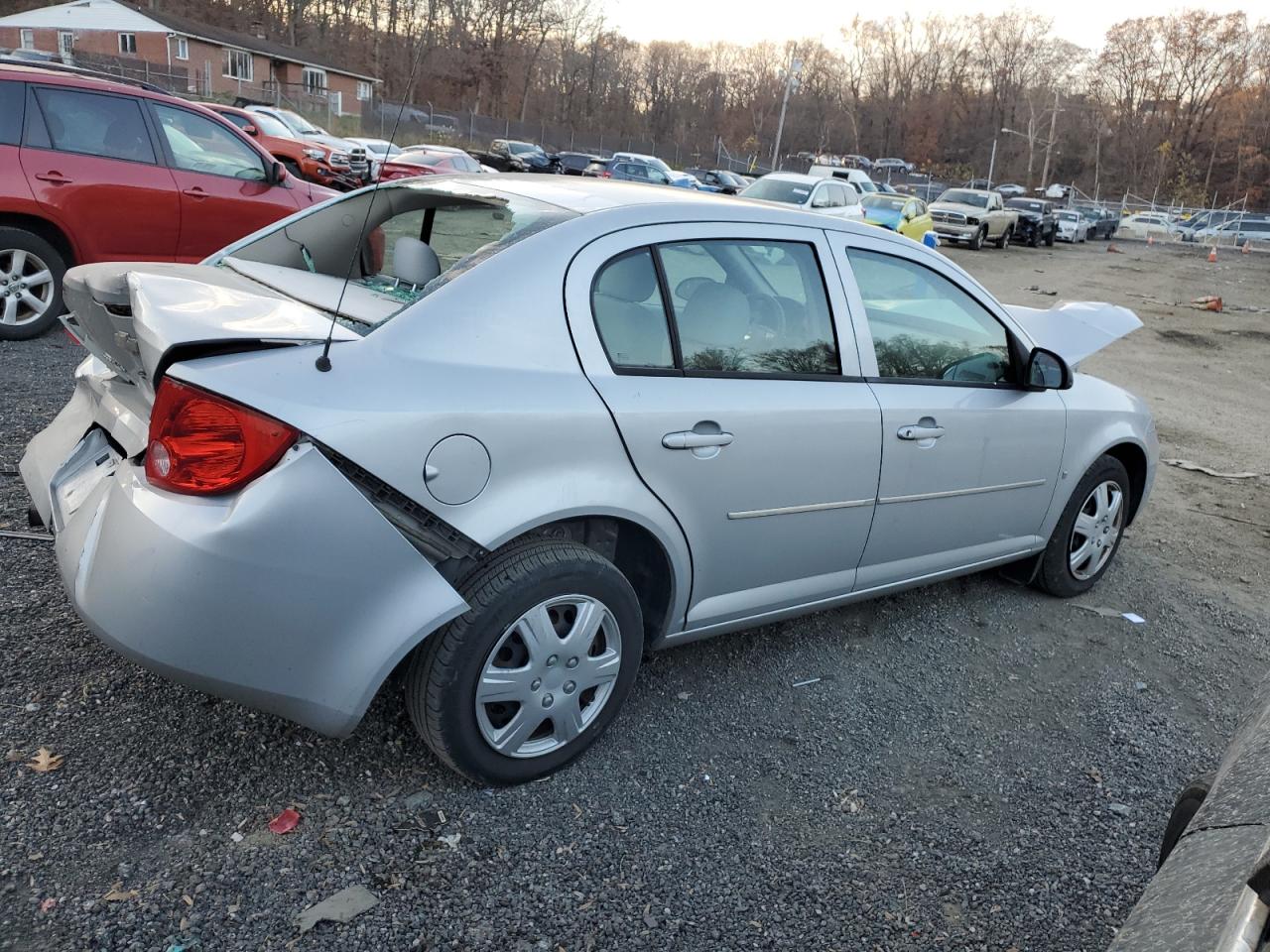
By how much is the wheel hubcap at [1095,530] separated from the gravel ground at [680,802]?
0.45 m

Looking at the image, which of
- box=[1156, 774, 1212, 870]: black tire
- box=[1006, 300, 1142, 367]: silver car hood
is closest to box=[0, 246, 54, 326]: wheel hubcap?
box=[1006, 300, 1142, 367]: silver car hood

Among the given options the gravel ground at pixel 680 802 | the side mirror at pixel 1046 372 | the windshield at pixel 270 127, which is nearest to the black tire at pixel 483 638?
the gravel ground at pixel 680 802

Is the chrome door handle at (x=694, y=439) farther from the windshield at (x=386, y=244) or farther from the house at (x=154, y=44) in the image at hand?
the house at (x=154, y=44)

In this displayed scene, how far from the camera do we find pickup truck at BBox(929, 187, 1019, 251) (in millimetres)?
29266

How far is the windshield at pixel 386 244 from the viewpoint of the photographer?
2.95 meters

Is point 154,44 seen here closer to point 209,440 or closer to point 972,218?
point 972,218

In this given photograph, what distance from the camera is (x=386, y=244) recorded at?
364cm

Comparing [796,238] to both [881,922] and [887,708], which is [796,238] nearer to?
[887,708]

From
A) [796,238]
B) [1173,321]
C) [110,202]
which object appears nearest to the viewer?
[796,238]

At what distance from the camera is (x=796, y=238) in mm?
3510

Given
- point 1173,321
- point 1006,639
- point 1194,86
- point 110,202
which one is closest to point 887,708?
point 1006,639

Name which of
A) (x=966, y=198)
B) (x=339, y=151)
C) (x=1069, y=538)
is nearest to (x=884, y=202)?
(x=966, y=198)

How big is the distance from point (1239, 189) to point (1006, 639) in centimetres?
9840

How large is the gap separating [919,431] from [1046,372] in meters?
0.85
